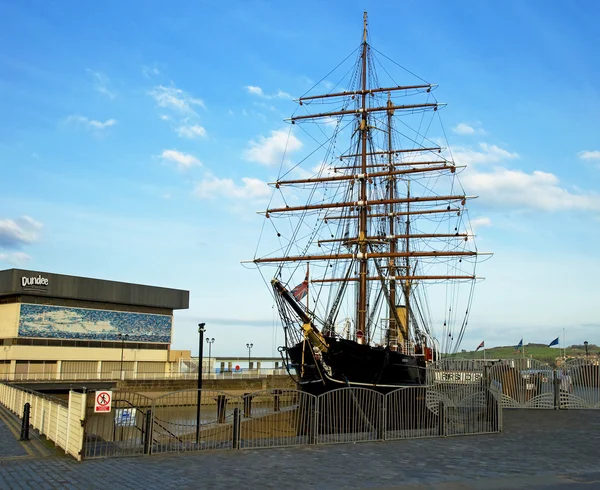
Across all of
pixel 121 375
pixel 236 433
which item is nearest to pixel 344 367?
pixel 236 433

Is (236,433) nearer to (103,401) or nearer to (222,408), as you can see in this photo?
(103,401)

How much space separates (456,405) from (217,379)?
149 ft

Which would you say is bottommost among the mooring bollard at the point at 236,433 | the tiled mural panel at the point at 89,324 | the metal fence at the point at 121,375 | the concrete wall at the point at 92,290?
the metal fence at the point at 121,375

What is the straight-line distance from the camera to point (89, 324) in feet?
216

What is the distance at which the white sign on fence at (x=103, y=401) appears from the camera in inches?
568

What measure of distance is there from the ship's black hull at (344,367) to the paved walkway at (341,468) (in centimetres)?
1182

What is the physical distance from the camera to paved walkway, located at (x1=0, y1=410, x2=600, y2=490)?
1128cm

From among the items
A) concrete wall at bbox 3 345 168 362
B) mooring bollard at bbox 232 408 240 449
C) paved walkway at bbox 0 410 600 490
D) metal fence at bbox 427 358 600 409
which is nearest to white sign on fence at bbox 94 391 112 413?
paved walkway at bbox 0 410 600 490

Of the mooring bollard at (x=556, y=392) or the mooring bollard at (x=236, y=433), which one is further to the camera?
the mooring bollard at (x=556, y=392)

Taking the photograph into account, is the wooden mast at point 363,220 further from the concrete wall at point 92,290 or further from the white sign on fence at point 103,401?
the concrete wall at point 92,290

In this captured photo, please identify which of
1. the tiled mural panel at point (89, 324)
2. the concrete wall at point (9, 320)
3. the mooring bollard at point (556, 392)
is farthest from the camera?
the tiled mural panel at point (89, 324)

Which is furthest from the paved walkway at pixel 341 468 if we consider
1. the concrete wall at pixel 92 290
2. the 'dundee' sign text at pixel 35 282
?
the concrete wall at pixel 92 290

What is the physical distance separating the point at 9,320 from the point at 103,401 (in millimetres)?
52868

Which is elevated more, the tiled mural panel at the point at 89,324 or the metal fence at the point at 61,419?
the tiled mural panel at the point at 89,324
